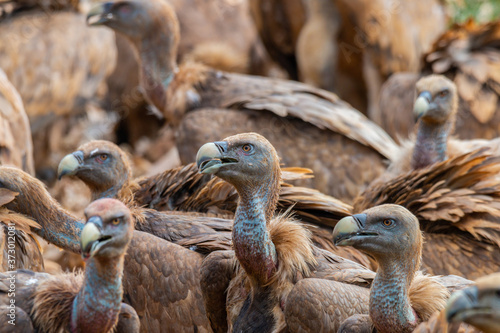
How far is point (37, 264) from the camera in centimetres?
A: 450

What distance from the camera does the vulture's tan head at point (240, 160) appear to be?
12.7 feet

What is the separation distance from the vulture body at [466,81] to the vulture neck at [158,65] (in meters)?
2.32

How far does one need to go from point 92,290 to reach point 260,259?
852 mm

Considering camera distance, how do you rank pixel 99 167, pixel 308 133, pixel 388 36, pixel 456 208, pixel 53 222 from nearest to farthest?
pixel 53 222, pixel 99 167, pixel 456 208, pixel 308 133, pixel 388 36

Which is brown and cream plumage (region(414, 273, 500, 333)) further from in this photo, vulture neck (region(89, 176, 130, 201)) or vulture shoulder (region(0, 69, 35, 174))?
vulture shoulder (region(0, 69, 35, 174))

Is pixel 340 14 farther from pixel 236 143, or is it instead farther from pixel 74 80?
pixel 236 143

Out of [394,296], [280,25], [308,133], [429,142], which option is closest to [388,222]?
[394,296]

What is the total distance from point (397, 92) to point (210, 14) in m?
4.11

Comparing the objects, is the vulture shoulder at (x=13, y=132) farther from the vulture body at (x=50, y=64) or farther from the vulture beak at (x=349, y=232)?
the vulture beak at (x=349, y=232)

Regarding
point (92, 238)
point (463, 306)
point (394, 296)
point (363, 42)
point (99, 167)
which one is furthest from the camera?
point (363, 42)

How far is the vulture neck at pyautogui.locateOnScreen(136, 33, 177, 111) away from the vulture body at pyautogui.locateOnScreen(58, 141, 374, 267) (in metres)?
1.87

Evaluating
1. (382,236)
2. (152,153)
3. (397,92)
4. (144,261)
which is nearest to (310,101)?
(397,92)

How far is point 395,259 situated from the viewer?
11.9 ft

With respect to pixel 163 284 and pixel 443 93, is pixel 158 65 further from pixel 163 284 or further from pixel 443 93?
pixel 163 284
